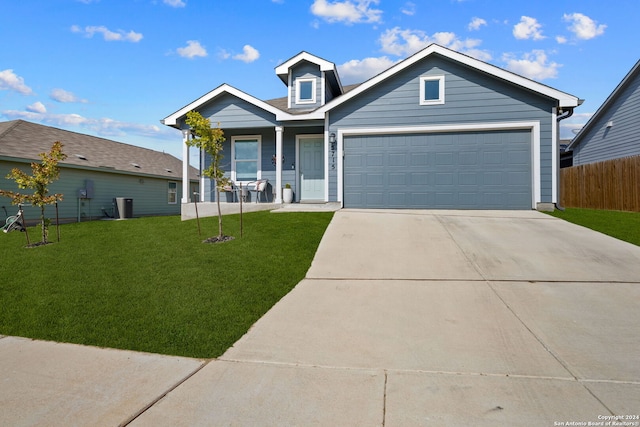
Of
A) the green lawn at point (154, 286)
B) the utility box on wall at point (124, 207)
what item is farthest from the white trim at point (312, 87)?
the utility box on wall at point (124, 207)

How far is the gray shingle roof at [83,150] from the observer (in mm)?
14703

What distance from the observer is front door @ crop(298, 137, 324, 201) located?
1312 cm

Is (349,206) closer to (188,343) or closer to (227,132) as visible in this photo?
(227,132)

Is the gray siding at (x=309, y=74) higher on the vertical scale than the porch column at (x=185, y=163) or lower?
higher

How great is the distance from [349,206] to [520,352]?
873 cm

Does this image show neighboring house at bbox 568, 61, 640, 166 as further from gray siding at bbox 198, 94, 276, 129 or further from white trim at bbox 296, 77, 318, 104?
gray siding at bbox 198, 94, 276, 129

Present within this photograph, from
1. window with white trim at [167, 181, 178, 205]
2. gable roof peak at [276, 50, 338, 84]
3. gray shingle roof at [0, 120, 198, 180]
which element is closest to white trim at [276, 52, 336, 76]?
gable roof peak at [276, 50, 338, 84]

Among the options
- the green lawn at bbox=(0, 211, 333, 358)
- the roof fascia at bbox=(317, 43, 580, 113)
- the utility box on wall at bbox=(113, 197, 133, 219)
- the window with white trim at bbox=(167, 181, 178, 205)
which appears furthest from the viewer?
the window with white trim at bbox=(167, 181, 178, 205)

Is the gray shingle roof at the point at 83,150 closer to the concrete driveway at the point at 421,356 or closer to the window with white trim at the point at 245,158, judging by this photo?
the window with white trim at the point at 245,158

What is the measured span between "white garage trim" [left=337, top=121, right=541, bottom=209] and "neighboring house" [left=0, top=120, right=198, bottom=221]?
18.8 ft

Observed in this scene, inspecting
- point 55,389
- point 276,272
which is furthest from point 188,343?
point 276,272

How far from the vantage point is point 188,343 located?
352 centimetres

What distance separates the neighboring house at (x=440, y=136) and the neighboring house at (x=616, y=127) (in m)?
8.31

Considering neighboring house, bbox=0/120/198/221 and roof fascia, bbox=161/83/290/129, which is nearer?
roof fascia, bbox=161/83/290/129
